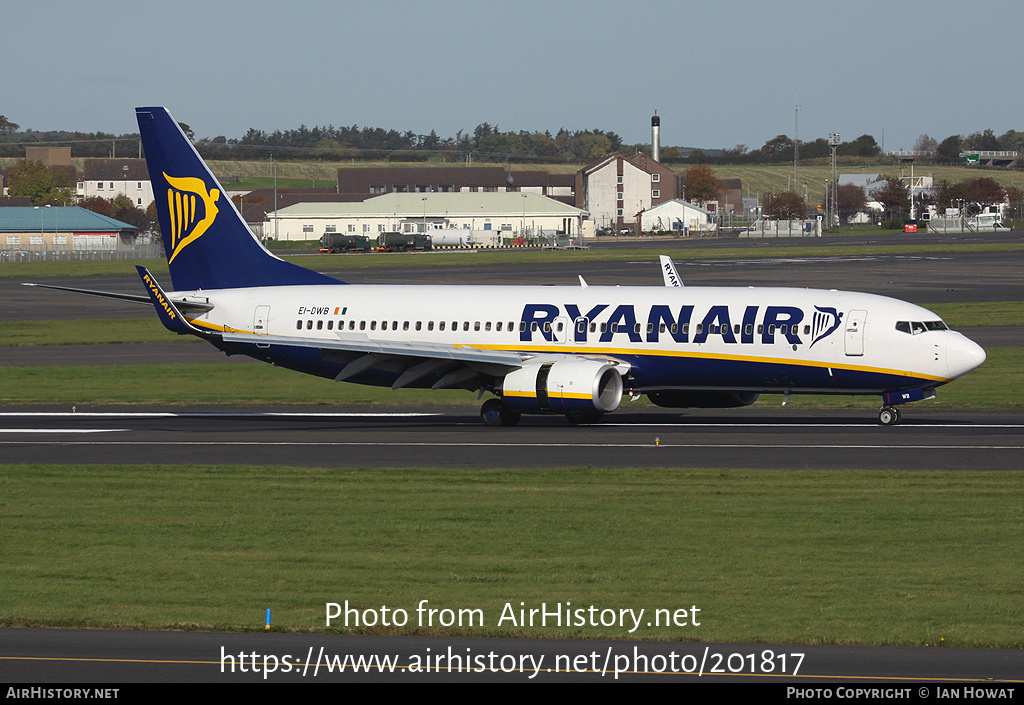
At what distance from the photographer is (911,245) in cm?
14938

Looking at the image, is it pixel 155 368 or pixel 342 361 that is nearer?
pixel 342 361

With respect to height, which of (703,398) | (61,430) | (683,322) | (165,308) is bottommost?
(61,430)

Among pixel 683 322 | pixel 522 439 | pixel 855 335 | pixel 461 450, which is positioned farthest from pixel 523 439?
pixel 855 335

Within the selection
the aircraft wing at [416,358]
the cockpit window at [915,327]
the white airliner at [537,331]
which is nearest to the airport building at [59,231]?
the white airliner at [537,331]

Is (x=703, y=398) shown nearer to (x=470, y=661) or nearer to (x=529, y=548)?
(x=529, y=548)

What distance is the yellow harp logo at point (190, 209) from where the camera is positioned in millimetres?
45312

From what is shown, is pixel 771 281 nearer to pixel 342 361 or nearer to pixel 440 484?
pixel 342 361

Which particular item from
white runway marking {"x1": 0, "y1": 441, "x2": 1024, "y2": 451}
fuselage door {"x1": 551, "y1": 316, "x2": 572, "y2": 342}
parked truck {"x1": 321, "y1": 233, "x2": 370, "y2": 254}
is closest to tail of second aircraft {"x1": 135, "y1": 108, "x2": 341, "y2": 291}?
white runway marking {"x1": 0, "y1": 441, "x2": 1024, "y2": 451}

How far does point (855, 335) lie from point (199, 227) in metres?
22.6

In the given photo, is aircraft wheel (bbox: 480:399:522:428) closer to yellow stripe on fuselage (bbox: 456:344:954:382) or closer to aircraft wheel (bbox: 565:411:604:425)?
aircraft wheel (bbox: 565:411:604:425)

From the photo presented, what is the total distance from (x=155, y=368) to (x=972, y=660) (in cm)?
4566

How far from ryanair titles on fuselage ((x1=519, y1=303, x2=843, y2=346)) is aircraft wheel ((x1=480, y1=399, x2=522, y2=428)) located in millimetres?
2311

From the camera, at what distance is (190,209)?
149ft

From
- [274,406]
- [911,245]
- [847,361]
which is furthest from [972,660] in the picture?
[911,245]
